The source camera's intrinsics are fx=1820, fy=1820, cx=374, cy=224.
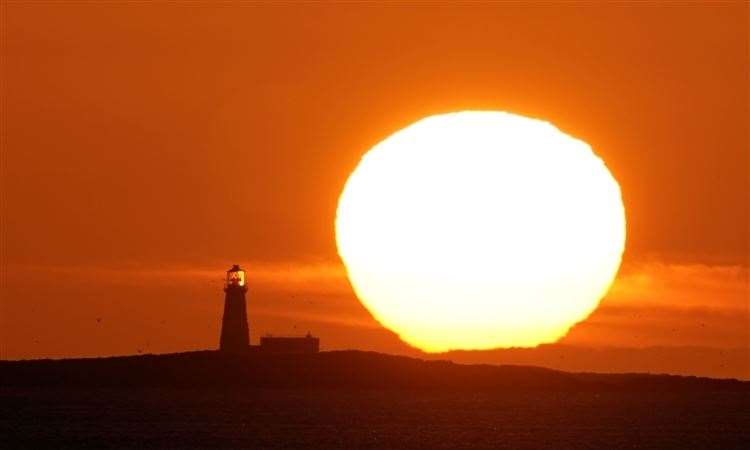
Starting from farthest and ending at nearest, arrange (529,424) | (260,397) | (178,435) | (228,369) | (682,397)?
(682,397), (260,397), (228,369), (529,424), (178,435)

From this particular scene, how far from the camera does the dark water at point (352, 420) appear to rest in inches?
3493

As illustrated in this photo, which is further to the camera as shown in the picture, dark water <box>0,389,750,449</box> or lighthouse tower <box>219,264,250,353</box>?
lighthouse tower <box>219,264,250,353</box>

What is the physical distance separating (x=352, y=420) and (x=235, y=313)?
9397mm

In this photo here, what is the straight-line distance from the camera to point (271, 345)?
120m

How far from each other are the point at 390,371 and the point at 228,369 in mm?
20224

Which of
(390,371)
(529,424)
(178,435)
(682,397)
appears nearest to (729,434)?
(529,424)

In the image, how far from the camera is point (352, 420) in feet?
353

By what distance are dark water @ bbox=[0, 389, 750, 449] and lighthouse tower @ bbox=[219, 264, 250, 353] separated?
15.0ft

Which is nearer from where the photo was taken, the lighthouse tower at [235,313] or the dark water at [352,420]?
the dark water at [352,420]

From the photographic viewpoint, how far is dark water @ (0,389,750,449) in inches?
3493

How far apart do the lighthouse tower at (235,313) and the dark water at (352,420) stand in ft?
15.0

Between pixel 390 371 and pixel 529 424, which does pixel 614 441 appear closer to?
pixel 529 424

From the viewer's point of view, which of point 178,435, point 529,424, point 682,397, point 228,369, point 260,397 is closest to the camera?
point 178,435

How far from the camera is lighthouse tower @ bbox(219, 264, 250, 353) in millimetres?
105625
